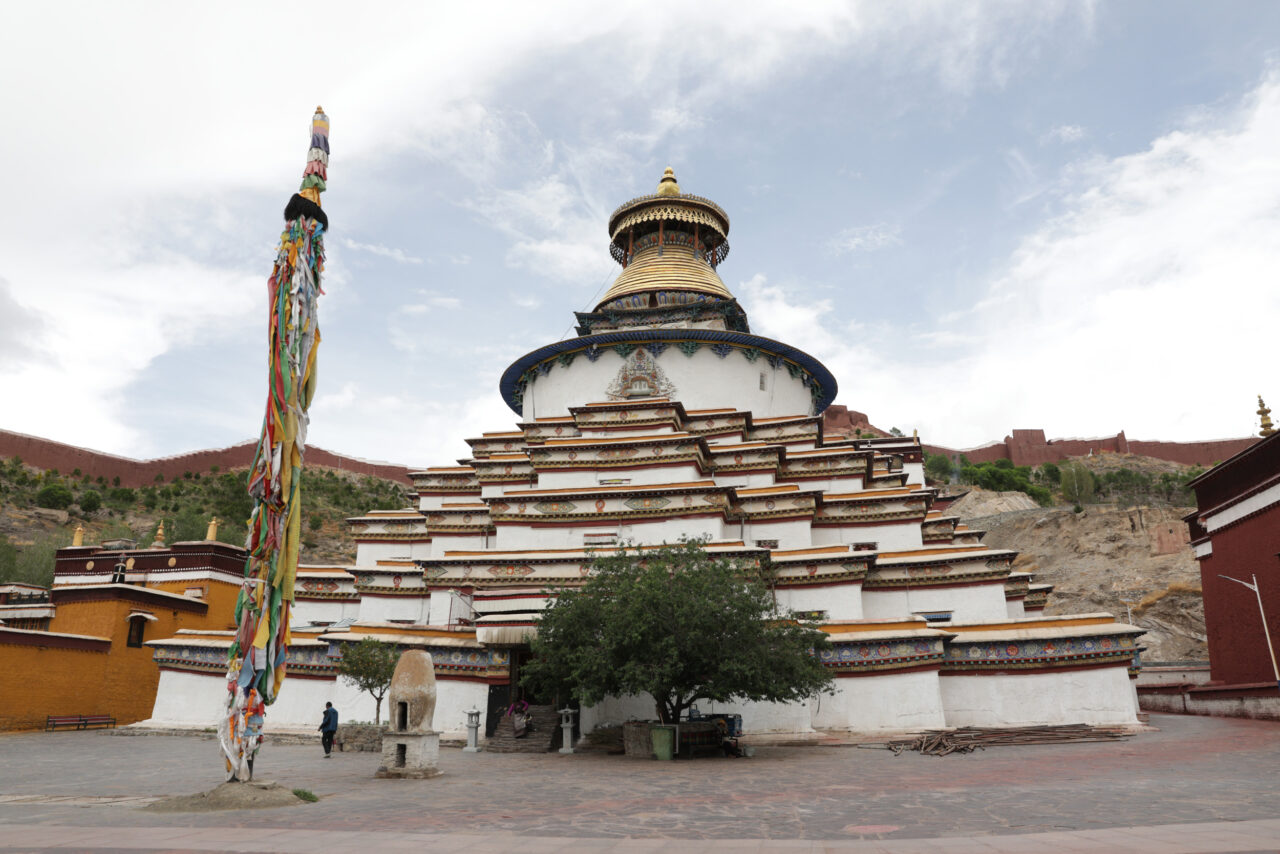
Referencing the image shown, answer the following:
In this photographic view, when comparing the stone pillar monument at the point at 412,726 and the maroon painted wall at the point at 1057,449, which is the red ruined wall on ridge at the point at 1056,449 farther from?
the stone pillar monument at the point at 412,726

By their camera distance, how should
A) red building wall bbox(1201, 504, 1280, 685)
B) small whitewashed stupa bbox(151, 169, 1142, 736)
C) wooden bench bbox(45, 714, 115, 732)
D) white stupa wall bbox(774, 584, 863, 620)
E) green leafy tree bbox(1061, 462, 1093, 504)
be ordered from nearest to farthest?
1. small whitewashed stupa bbox(151, 169, 1142, 736)
2. white stupa wall bbox(774, 584, 863, 620)
3. red building wall bbox(1201, 504, 1280, 685)
4. wooden bench bbox(45, 714, 115, 732)
5. green leafy tree bbox(1061, 462, 1093, 504)

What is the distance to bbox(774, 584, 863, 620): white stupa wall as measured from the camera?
18125 millimetres

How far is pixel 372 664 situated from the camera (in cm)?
1570

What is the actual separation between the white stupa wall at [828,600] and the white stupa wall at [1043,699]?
249 cm

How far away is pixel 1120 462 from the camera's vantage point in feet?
238

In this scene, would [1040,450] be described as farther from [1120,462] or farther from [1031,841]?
[1031,841]

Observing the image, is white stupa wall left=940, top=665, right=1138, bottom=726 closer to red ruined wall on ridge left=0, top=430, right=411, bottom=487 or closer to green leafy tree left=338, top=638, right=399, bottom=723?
green leafy tree left=338, top=638, right=399, bottom=723

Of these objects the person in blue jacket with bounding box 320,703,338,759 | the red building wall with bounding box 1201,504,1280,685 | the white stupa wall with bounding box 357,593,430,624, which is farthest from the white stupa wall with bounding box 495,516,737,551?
the red building wall with bounding box 1201,504,1280,685

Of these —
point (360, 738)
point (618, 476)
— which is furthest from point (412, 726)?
point (618, 476)

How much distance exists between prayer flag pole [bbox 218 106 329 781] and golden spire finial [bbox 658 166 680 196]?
23563mm

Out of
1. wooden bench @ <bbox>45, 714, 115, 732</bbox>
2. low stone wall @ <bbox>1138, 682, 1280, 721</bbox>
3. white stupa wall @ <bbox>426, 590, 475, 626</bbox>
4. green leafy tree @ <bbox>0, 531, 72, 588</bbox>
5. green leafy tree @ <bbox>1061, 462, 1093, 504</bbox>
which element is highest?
green leafy tree @ <bbox>1061, 462, 1093, 504</bbox>

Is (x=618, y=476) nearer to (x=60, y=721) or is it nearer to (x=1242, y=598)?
(x=60, y=721)

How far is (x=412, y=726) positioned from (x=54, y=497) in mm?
51647

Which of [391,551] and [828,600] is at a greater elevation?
[391,551]
